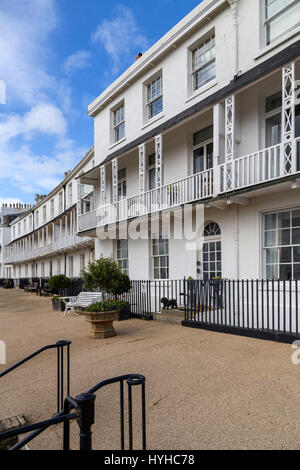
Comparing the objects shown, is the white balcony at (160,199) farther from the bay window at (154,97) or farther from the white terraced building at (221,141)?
the bay window at (154,97)

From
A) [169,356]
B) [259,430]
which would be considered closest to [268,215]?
[169,356]

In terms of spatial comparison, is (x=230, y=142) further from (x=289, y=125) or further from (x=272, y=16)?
(x=272, y=16)

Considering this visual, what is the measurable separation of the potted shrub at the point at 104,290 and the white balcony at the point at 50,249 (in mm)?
9642

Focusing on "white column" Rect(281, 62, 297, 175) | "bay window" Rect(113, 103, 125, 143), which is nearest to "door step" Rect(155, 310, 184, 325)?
"white column" Rect(281, 62, 297, 175)

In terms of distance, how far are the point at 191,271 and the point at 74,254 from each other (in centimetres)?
1577

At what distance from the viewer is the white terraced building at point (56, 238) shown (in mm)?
23031

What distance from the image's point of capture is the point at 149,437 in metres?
3.28

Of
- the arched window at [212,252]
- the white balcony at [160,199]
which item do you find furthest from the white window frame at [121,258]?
the arched window at [212,252]

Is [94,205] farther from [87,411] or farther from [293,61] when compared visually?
[87,411]

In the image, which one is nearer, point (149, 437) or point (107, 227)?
point (149, 437)

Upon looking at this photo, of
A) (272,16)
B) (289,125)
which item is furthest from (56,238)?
(289,125)

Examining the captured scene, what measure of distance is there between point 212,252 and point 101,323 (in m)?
4.63

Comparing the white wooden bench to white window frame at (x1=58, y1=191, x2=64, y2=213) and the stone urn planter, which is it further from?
white window frame at (x1=58, y1=191, x2=64, y2=213)

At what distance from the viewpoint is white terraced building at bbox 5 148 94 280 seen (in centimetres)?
2303
